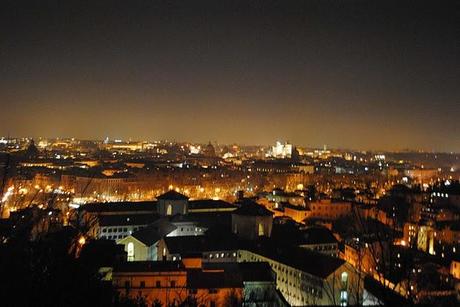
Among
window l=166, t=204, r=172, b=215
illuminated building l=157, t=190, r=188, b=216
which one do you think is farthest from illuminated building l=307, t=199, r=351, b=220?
window l=166, t=204, r=172, b=215

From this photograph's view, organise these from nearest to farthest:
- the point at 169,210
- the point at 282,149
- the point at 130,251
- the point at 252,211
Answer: the point at 130,251, the point at 252,211, the point at 169,210, the point at 282,149

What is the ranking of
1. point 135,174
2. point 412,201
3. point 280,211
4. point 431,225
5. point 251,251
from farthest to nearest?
point 135,174, point 412,201, point 280,211, point 431,225, point 251,251

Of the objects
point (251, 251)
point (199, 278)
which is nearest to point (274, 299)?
point (199, 278)

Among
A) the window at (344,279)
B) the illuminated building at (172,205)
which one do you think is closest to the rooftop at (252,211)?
the illuminated building at (172,205)

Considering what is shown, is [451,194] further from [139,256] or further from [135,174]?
[135,174]

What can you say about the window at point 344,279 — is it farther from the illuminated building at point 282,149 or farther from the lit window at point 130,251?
the illuminated building at point 282,149

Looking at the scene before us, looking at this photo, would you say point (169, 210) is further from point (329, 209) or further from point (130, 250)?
point (329, 209)

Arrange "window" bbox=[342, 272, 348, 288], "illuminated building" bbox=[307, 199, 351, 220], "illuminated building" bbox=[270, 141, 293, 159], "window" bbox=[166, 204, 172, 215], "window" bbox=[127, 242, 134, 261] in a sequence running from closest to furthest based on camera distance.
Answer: "window" bbox=[342, 272, 348, 288] < "window" bbox=[127, 242, 134, 261] < "window" bbox=[166, 204, 172, 215] < "illuminated building" bbox=[307, 199, 351, 220] < "illuminated building" bbox=[270, 141, 293, 159]

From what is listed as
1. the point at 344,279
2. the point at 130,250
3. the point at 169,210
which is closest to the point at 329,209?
the point at 169,210

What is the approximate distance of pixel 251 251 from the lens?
49.3ft

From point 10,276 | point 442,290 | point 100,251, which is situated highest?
point 10,276

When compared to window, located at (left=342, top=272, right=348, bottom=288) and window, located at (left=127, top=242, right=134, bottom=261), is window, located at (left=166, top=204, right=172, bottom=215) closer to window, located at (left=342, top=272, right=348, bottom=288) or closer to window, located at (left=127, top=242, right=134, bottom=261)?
window, located at (left=127, top=242, right=134, bottom=261)

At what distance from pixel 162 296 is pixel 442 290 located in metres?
7.98

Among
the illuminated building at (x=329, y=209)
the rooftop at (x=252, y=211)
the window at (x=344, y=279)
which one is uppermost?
the rooftop at (x=252, y=211)
